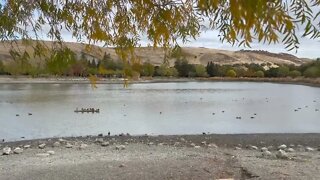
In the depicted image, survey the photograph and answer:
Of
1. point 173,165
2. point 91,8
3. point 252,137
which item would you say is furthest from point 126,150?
point 91,8

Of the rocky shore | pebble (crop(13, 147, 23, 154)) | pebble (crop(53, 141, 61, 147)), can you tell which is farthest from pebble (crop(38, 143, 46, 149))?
pebble (crop(13, 147, 23, 154))

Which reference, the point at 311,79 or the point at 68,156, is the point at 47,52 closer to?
the point at 68,156

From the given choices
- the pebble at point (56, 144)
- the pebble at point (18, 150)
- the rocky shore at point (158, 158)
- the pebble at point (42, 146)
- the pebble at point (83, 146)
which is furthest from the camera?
the pebble at point (56, 144)

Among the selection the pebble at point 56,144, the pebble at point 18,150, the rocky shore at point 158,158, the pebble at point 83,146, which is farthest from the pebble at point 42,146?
the pebble at point 83,146

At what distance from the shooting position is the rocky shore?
27.8 ft

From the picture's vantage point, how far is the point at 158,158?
10.7 metres

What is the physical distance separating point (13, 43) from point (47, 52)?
0.31 m

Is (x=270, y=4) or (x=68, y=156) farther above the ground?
(x=270, y=4)

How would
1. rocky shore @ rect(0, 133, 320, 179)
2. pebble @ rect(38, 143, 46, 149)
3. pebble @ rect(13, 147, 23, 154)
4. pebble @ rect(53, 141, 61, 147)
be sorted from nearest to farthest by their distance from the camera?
rocky shore @ rect(0, 133, 320, 179), pebble @ rect(13, 147, 23, 154), pebble @ rect(38, 143, 46, 149), pebble @ rect(53, 141, 61, 147)

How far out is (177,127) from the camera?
805 inches

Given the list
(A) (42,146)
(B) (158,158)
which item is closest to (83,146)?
(A) (42,146)

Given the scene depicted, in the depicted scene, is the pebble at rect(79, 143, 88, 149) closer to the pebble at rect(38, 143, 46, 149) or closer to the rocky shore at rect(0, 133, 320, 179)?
the rocky shore at rect(0, 133, 320, 179)

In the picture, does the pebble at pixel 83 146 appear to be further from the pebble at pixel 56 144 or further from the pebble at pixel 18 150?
the pebble at pixel 18 150

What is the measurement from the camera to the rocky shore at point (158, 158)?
847 cm
